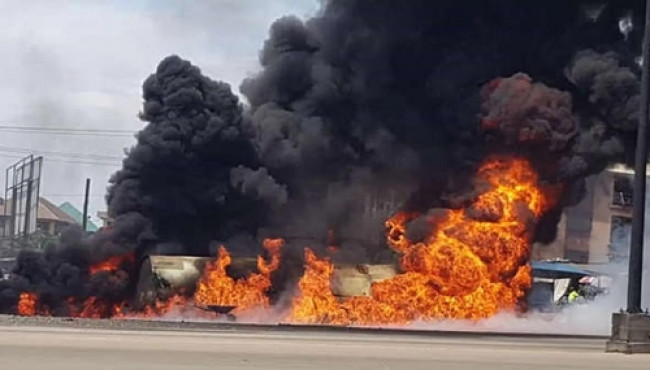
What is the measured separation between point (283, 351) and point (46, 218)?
7291 cm

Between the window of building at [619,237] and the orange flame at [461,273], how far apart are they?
2030 cm

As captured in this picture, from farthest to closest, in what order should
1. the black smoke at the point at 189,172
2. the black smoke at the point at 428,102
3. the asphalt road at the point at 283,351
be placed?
the black smoke at the point at 189,172 < the black smoke at the point at 428,102 < the asphalt road at the point at 283,351

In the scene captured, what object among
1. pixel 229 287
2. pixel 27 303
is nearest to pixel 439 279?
pixel 229 287

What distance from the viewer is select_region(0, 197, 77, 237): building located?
66625mm

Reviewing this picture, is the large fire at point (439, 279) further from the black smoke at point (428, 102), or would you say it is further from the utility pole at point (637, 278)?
the utility pole at point (637, 278)

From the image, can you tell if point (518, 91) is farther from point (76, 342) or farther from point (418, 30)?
point (76, 342)

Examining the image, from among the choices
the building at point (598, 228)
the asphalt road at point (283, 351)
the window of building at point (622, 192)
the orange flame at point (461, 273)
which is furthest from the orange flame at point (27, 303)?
the building at point (598, 228)

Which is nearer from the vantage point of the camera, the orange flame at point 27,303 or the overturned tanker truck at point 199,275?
the orange flame at point 27,303

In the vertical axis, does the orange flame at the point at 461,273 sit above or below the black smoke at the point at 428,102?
below

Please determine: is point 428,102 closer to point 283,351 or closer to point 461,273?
point 461,273

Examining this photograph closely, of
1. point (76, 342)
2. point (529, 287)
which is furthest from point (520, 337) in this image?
point (76, 342)

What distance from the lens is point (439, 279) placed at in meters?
33.8

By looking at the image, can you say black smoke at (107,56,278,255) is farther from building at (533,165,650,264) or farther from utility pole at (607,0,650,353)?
building at (533,165,650,264)

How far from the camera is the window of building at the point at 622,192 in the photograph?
50.3 metres
